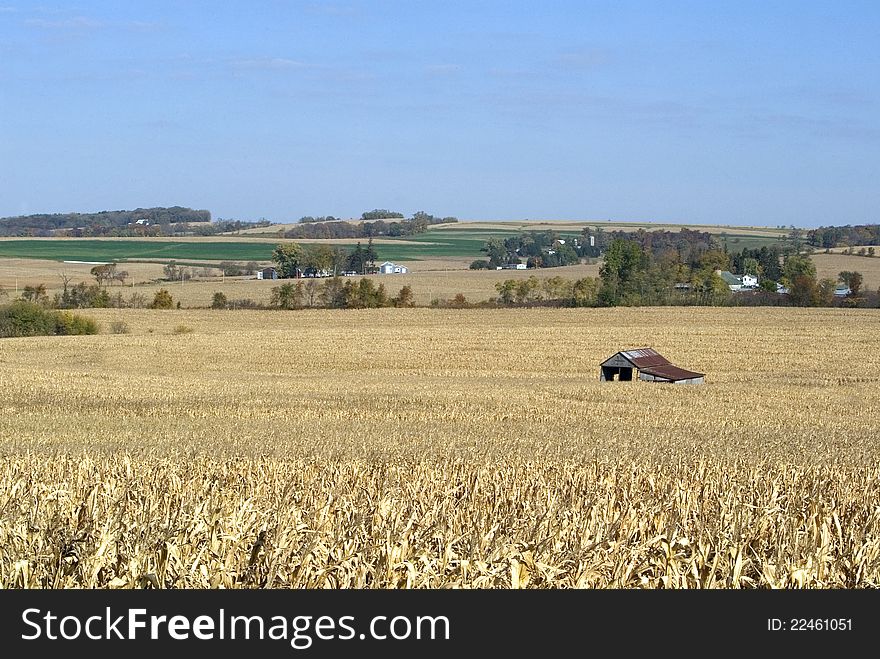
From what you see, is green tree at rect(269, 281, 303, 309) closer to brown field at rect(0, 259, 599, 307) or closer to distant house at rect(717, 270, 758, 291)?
brown field at rect(0, 259, 599, 307)

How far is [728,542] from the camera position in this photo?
763 centimetres

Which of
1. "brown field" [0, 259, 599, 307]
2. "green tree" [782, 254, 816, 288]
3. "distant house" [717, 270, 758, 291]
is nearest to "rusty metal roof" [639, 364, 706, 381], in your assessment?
"brown field" [0, 259, 599, 307]

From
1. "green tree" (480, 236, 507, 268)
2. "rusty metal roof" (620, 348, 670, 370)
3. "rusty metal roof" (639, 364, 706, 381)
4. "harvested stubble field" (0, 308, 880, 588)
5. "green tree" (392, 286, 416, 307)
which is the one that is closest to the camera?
"harvested stubble field" (0, 308, 880, 588)

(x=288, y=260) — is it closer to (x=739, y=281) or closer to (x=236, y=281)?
(x=236, y=281)

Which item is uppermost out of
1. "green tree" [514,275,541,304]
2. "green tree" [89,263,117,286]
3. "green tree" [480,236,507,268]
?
"green tree" [480,236,507,268]

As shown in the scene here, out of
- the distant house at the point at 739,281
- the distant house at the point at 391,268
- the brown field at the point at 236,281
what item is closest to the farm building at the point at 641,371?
the brown field at the point at 236,281

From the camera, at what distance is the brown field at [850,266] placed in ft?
349

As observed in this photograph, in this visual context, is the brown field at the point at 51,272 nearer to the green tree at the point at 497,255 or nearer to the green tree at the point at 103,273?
the green tree at the point at 103,273

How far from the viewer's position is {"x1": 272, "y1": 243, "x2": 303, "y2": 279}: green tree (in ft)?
391

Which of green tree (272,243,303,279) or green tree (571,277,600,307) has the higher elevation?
green tree (272,243,303,279)

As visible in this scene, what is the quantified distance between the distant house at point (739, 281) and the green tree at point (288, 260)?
155ft

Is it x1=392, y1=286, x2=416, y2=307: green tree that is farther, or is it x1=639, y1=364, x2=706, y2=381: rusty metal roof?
x1=392, y1=286, x2=416, y2=307: green tree

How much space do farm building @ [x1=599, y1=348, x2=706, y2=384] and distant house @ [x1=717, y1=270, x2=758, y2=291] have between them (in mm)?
69072

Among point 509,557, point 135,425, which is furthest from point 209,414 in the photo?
point 509,557
